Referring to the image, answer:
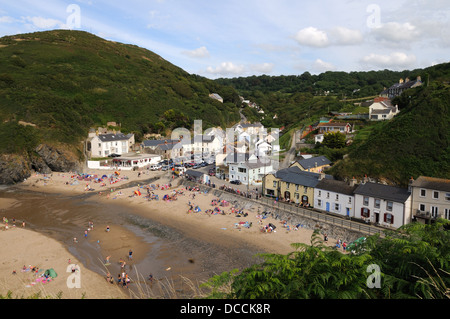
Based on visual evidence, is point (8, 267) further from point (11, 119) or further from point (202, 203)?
point (11, 119)

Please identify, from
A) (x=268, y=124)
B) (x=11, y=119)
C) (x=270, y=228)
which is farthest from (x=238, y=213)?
(x=268, y=124)

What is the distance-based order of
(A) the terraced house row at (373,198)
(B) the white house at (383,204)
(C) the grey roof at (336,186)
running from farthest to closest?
(C) the grey roof at (336,186)
(B) the white house at (383,204)
(A) the terraced house row at (373,198)

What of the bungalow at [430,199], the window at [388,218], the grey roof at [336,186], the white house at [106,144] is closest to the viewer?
the bungalow at [430,199]

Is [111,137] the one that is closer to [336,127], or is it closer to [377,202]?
[336,127]

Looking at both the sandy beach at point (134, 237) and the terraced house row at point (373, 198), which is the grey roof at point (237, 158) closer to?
the sandy beach at point (134, 237)

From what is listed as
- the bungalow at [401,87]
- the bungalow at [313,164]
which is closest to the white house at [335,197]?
the bungalow at [313,164]

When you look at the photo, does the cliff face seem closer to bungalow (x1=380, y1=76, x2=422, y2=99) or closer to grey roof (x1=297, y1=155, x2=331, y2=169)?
grey roof (x1=297, y1=155, x2=331, y2=169)

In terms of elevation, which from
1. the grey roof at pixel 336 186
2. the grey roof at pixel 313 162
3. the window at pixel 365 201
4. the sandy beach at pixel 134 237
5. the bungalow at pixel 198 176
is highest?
the grey roof at pixel 313 162
